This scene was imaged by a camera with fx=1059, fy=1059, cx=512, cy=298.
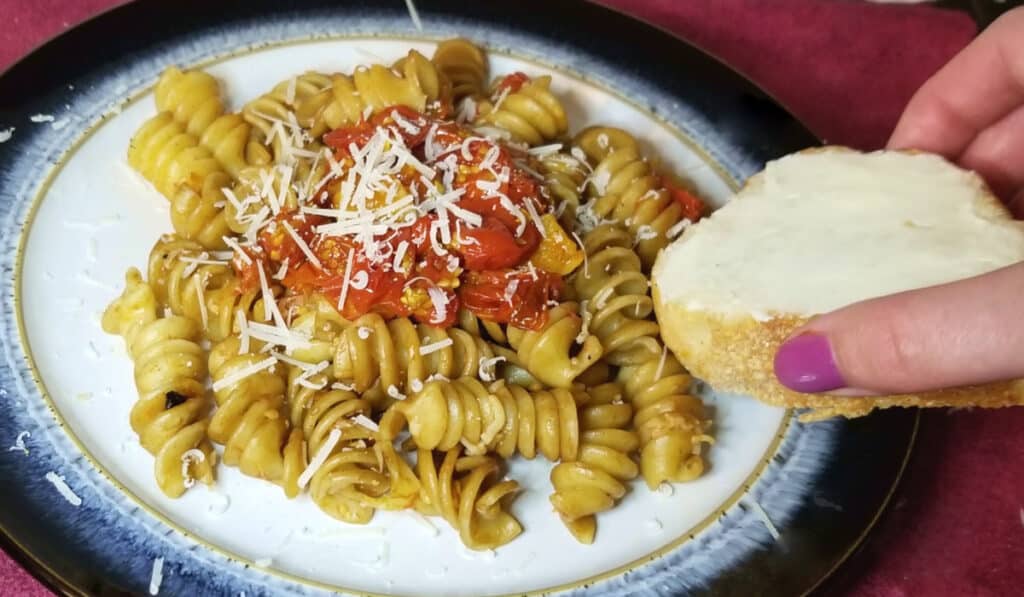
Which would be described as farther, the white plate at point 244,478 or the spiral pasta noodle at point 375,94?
the spiral pasta noodle at point 375,94

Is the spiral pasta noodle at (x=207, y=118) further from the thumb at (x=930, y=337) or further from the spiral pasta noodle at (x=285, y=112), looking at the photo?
the thumb at (x=930, y=337)

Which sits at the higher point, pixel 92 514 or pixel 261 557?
pixel 92 514

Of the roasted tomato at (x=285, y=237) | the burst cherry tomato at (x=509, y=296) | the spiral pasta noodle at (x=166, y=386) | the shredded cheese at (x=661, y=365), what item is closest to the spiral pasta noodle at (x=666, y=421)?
the shredded cheese at (x=661, y=365)

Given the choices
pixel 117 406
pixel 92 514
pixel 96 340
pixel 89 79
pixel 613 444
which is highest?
pixel 89 79

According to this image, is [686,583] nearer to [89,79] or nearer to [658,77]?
[658,77]

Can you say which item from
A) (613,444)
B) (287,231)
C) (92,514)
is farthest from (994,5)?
(92,514)

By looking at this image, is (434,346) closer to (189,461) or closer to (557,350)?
(557,350)

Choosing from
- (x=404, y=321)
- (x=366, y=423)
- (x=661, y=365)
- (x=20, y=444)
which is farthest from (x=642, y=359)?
(x=20, y=444)
